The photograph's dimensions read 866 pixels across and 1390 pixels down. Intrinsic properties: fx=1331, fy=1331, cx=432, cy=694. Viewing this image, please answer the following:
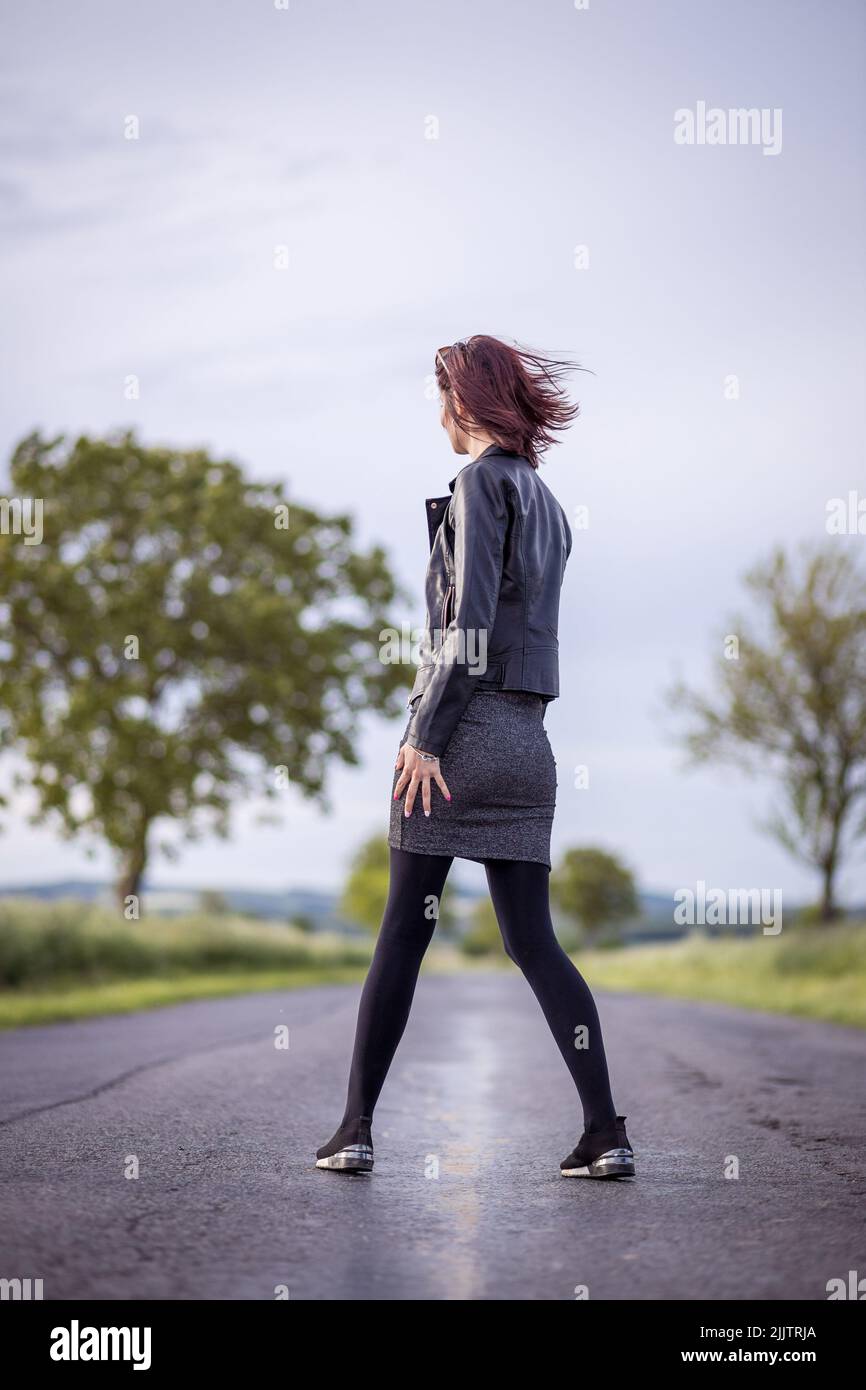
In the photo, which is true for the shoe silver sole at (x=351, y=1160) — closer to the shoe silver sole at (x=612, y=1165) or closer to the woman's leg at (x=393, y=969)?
the woman's leg at (x=393, y=969)

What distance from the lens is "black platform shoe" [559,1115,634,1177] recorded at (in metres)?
3.71

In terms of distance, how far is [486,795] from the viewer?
3801 mm

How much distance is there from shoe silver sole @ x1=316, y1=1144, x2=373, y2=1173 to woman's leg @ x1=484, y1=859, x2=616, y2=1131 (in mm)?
624

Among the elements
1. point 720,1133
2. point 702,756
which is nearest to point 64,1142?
point 720,1133

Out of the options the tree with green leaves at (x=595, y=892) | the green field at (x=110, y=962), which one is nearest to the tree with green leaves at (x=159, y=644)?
the green field at (x=110, y=962)

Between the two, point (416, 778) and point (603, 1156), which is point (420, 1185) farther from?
point (416, 778)

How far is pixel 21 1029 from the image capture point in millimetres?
9734

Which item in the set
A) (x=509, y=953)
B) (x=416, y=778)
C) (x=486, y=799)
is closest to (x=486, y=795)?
(x=486, y=799)

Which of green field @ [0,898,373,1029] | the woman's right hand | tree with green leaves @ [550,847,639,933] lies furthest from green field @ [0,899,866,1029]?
Answer: tree with green leaves @ [550,847,639,933]

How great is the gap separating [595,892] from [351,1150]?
8276cm

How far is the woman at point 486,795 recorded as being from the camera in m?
3.76

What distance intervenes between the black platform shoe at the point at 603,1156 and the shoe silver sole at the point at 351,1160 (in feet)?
1.87

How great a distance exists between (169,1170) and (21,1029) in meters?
6.62
